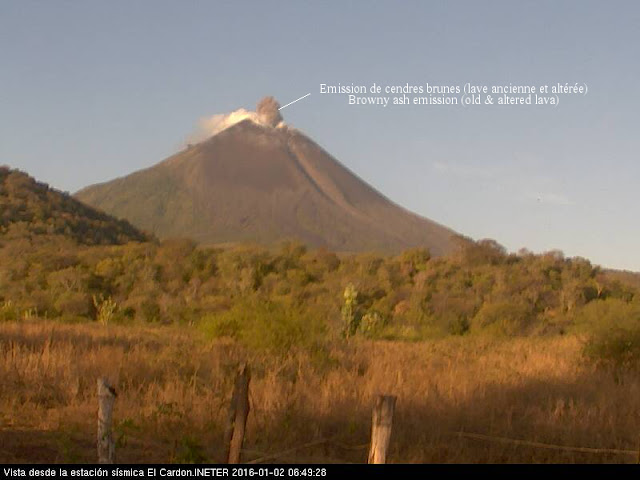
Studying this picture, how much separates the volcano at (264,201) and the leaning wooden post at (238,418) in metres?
85.9

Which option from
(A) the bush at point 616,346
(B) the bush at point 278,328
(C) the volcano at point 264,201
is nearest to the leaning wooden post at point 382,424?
(B) the bush at point 278,328

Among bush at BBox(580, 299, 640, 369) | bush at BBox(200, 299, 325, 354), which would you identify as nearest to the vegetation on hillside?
bush at BBox(200, 299, 325, 354)

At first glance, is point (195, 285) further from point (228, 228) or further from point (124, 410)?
point (228, 228)

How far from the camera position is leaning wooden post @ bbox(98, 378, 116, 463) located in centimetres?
597

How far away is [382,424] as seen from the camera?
5.68 metres

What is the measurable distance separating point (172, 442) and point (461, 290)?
24.9 meters

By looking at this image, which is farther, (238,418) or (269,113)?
(269,113)

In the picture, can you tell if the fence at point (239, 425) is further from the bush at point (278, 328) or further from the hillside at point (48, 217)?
the hillside at point (48, 217)

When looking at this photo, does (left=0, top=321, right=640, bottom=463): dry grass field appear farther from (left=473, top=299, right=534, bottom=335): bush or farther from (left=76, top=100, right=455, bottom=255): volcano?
(left=76, top=100, right=455, bottom=255): volcano

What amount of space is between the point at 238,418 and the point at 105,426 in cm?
114

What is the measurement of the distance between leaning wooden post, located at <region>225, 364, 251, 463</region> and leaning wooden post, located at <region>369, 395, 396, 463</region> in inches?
41.9

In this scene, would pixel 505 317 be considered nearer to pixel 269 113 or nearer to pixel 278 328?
pixel 278 328

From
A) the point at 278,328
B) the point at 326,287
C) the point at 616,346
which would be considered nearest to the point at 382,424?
the point at 278,328

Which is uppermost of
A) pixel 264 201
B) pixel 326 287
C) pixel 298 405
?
pixel 264 201
